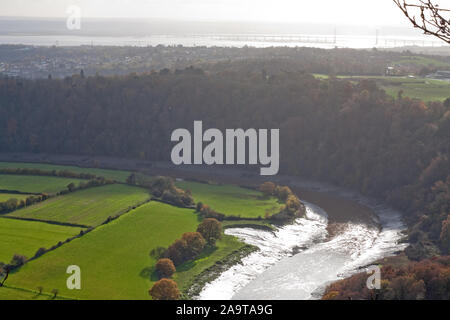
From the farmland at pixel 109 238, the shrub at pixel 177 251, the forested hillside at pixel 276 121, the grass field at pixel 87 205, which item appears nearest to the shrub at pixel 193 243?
the shrub at pixel 177 251

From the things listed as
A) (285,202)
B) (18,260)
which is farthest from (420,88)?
(18,260)

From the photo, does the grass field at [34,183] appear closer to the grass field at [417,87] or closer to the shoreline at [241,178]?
the shoreline at [241,178]

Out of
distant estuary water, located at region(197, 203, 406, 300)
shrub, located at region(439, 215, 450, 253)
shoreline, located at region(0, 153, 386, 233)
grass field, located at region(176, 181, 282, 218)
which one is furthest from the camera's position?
shoreline, located at region(0, 153, 386, 233)

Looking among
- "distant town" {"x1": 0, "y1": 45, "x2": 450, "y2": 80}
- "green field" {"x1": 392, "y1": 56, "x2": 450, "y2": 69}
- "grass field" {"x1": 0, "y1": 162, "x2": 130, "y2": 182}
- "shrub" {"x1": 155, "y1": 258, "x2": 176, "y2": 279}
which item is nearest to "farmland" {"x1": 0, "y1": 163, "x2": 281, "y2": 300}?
"shrub" {"x1": 155, "y1": 258, "x2": 176, "y2": 279}

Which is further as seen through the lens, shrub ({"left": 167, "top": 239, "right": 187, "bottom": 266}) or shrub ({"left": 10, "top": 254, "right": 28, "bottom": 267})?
shrub ({"left": 167, "top": 239, "right": 187, "bottom": 266})

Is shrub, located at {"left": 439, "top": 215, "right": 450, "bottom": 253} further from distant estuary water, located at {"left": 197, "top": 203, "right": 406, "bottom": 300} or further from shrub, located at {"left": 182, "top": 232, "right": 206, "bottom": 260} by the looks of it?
shrub, located at {"left": 182, "top": 232, "right": 206, "bottom": 260}

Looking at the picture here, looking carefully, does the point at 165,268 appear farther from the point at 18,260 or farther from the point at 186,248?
the point at 18,260
